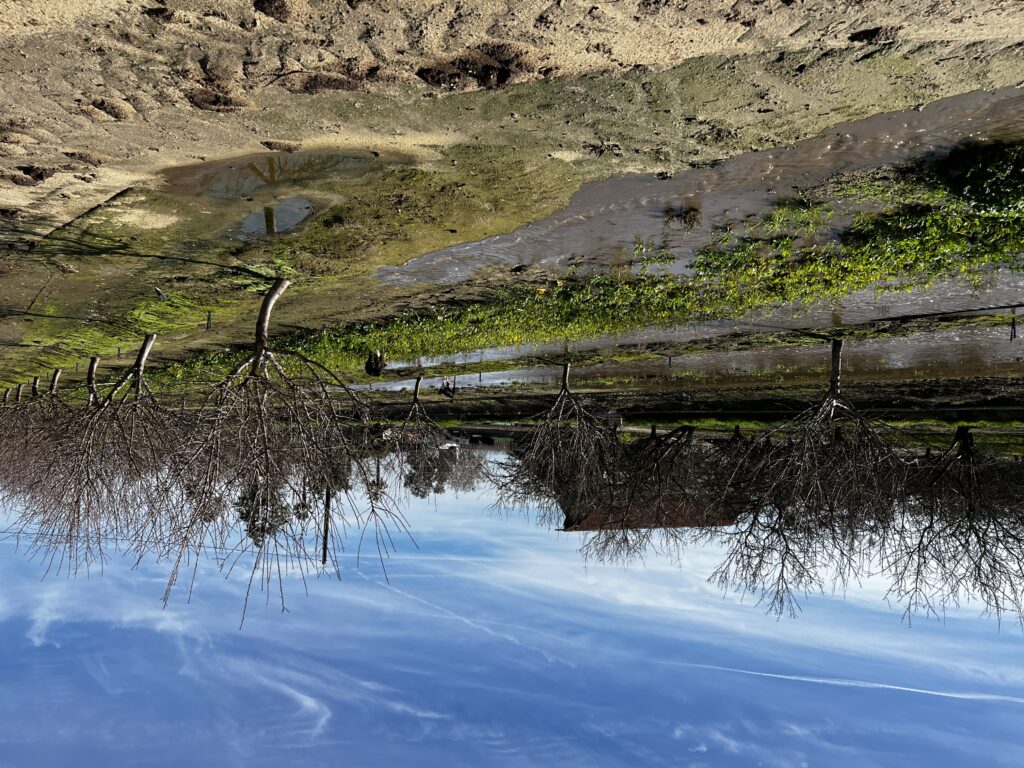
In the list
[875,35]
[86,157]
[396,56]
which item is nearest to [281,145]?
[396,56]

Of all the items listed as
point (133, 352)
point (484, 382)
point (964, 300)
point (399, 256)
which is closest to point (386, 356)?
point (484, 382)

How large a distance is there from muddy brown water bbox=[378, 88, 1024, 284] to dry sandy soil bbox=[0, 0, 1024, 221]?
304 millimetres

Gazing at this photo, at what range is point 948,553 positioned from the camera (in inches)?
384

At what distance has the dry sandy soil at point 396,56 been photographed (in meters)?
5.34

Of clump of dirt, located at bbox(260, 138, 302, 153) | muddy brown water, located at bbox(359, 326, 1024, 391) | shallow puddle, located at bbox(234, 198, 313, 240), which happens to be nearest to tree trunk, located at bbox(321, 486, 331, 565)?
clump of dirt, located at bbox(260, 138, 302, 153)

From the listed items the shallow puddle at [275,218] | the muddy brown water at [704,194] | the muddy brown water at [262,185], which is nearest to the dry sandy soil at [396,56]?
the muddy brown water at [704,194]

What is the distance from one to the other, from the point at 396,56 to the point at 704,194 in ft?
14.1

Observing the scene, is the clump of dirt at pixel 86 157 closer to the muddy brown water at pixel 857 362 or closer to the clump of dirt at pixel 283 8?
the clump of dirt at pixel 283 8

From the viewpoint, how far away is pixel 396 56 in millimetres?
5801

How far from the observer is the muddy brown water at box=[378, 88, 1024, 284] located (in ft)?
20.4

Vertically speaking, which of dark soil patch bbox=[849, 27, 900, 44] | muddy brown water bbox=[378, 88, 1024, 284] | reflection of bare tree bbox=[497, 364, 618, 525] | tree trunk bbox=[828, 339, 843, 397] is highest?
dark soil patch bbox=[849, 27, 900, 44]

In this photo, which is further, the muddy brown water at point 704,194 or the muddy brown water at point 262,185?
the muddy brown water at point 262,185

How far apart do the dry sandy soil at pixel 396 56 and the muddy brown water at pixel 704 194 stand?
1.00 feet

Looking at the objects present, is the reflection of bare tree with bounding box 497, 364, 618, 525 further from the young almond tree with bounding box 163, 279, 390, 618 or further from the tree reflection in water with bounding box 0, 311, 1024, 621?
the young almond tree with bounding box 163, 279, 390, 618
